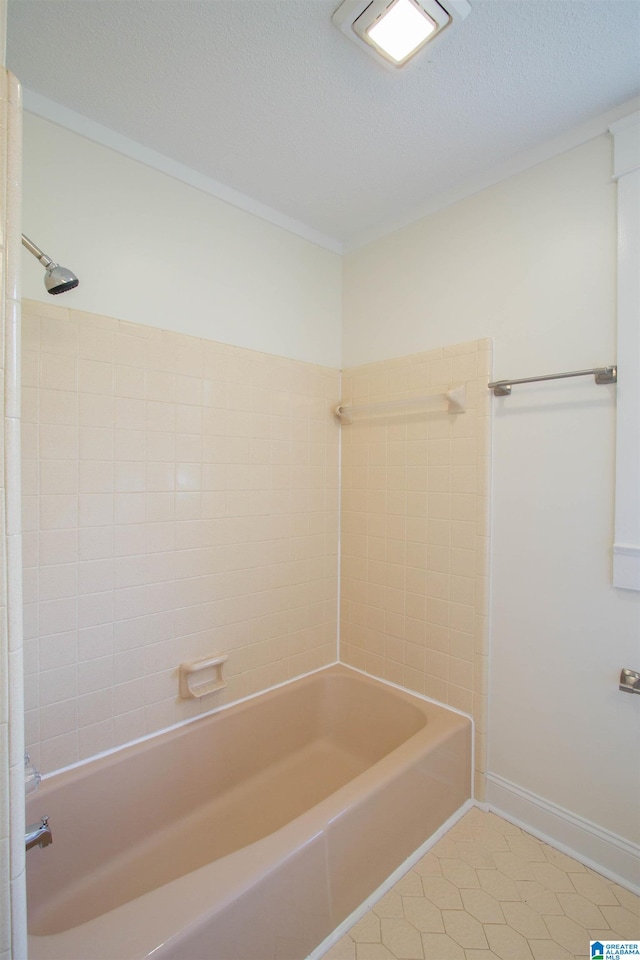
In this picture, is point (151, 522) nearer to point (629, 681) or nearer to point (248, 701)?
point (248, 701)

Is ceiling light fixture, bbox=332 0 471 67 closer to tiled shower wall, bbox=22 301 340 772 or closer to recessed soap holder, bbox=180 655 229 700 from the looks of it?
tiled shower wall, bbox=22 301 340 772

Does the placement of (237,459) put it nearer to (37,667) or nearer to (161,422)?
(161,422)

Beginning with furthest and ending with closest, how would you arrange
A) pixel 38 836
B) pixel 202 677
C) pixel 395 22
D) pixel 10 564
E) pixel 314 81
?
pixel 202 677
pixel 314 81
pixel 395 22
pixel 38 836
pixel 10 564

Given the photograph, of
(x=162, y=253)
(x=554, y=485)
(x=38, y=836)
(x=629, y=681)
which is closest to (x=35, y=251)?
(x=162, y=253)

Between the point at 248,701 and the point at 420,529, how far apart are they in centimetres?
109

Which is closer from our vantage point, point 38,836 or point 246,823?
Answer: point 38,836

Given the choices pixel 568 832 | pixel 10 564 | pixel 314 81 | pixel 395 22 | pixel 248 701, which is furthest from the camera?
pixel 248 701

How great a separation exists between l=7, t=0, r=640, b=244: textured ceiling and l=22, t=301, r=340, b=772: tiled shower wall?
27.5 inches

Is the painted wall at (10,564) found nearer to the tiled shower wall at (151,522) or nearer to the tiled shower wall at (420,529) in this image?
the tiled shower wall at (151,522)

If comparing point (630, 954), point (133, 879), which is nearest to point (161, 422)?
point (133, 879)

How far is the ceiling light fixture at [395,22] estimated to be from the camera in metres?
1.10

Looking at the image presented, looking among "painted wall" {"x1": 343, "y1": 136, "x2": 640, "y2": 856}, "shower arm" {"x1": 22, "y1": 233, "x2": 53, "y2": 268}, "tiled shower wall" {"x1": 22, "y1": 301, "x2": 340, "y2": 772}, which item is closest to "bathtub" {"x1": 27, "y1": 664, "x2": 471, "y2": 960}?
"tiled shower wall" {"x1": 22, "y1": 301, "x2": 340, "y2": 772}

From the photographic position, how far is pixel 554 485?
1611 millimetres

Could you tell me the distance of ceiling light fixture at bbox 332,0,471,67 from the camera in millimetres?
1101
